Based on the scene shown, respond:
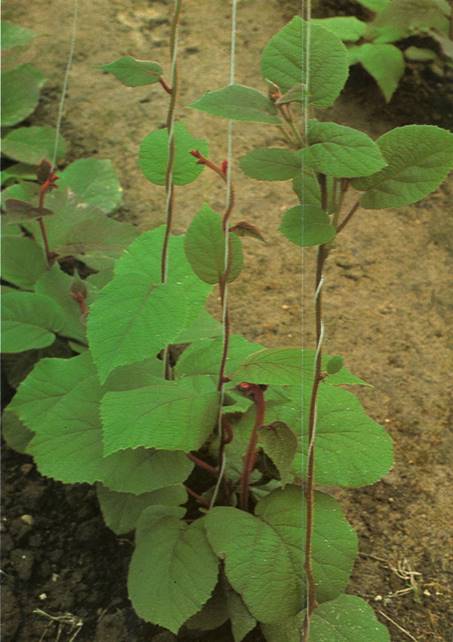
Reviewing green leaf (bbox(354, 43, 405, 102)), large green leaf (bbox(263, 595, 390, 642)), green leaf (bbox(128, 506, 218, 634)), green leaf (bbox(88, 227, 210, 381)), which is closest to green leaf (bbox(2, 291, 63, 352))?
green leaf (bbox(88, 227, 210, 381))

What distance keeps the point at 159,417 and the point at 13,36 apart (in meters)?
1.58

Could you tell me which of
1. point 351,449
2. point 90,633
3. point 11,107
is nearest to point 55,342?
point 90,633

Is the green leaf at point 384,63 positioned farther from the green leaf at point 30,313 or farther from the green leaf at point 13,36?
the green leaf at point 30,313

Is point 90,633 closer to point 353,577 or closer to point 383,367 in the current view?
point 353,577

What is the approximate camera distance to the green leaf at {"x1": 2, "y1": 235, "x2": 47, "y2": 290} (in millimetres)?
2014

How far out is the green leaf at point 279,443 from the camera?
1.33 m

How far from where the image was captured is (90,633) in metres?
1.63

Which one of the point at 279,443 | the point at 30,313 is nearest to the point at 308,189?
the point at 279,443

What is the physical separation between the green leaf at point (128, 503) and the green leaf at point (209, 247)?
0.42 metres

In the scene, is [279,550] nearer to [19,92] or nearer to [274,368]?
[274,368]

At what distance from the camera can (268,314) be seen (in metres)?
2.19

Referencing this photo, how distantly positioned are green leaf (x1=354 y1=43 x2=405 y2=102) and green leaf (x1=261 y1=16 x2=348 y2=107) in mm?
1527

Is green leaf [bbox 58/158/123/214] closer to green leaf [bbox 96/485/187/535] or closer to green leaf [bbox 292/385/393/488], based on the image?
green leaf [bbox 96/485/187/535]

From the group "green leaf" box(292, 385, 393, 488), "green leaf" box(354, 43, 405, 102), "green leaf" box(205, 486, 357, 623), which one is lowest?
"green leaf" box(354, 43, 405, 102)
